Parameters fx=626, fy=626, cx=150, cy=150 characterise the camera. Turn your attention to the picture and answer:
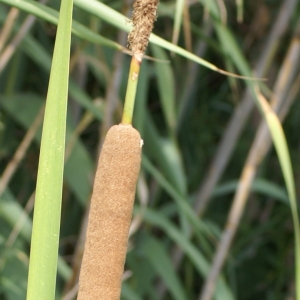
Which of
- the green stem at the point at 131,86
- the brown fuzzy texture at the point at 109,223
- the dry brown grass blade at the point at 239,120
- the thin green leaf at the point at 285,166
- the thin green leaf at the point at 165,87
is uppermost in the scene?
the dry brown grass blade at the point at 239,120

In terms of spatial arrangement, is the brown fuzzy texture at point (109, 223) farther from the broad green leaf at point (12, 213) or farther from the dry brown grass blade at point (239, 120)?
the dry brown grass blade at point (239, 120)

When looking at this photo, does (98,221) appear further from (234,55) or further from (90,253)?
(234,55)

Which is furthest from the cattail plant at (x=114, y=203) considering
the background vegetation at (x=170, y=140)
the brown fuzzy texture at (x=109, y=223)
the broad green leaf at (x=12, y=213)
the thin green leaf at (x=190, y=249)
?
the thin green leaf at (x=190, y=249)

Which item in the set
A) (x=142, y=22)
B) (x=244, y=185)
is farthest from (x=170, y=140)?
(x=142, y=22)

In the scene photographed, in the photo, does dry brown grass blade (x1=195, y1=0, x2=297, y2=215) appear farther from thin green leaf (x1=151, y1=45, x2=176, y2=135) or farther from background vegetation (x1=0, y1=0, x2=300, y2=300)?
thin green leaf (x1=151, y1=45, x2=176, y2=135)

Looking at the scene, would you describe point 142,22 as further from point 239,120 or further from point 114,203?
point 239,120
